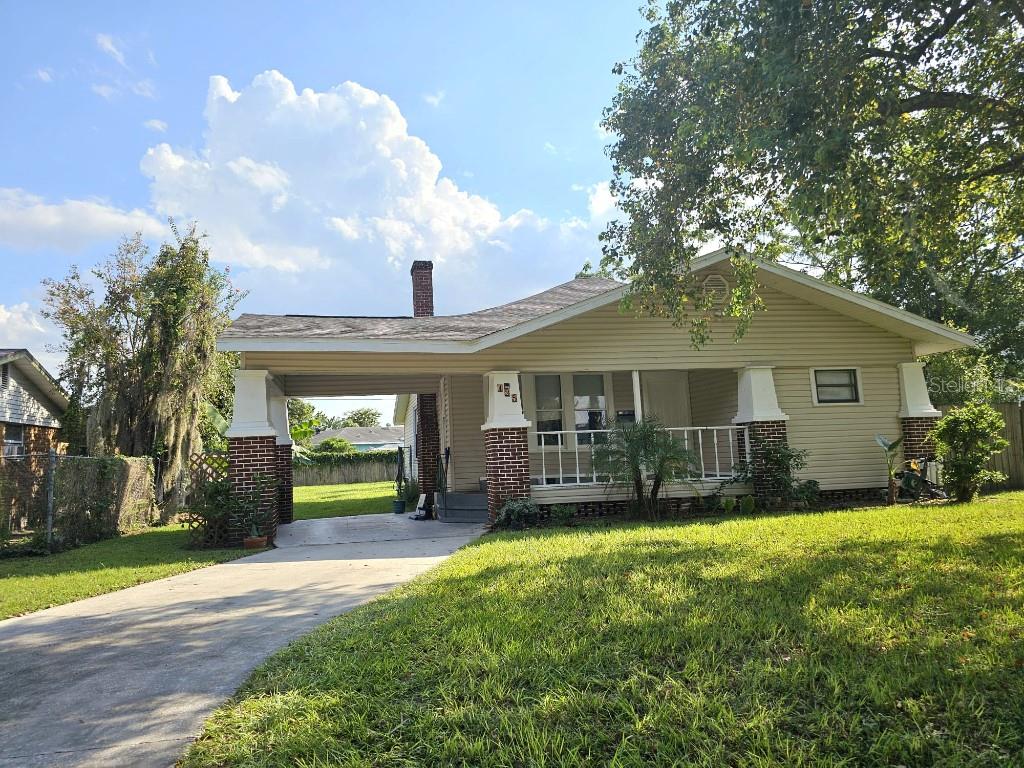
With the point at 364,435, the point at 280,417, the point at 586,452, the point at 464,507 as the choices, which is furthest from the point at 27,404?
the point at 364,435

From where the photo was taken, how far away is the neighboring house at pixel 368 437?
64.4 metres

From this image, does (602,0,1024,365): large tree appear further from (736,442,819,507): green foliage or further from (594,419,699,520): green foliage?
(736,442,819,507): green foliage

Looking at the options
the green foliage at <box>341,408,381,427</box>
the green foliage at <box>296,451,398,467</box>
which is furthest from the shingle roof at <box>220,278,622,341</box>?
the green foliage at <box>341,408,381,427</box>

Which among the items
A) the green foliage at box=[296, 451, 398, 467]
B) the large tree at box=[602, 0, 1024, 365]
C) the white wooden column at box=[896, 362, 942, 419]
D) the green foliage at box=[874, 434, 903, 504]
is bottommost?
the green foliage at box=[874, 434, 903, 504]

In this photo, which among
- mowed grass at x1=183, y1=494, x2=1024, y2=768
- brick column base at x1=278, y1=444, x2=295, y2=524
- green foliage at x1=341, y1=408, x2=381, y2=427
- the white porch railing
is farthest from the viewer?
green foliage at x1=341, y1=408, x2=381, y2=427

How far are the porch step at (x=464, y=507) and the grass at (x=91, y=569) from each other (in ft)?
14.8

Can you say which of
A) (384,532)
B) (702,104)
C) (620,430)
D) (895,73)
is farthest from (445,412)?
(895,73)

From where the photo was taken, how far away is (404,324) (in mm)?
12258

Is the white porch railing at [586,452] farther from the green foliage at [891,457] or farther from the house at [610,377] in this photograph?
the green foliage at [891,457]

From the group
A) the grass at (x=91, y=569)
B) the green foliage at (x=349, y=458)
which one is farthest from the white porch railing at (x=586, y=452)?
the green foliage at (x=349, y=458)

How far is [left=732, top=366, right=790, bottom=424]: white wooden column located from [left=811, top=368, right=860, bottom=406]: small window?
107cm

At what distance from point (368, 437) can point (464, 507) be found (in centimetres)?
5419

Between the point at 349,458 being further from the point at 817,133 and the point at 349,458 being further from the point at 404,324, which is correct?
the point at 817,133

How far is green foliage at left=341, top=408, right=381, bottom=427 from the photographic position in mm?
89250
